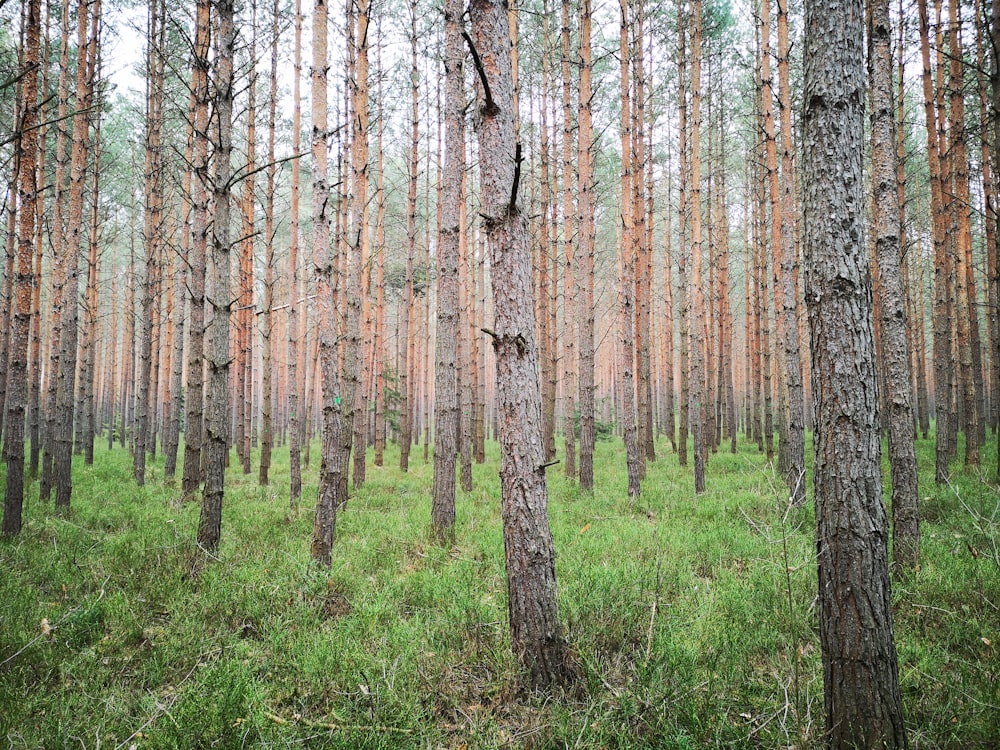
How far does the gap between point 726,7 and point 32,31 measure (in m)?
13.4

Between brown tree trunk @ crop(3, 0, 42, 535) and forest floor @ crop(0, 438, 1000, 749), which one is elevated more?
brown tree trunk @ crop(3, 0, 42, 535)

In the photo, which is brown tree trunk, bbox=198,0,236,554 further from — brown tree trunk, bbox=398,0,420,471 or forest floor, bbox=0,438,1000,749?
brown tree trunk, bbox=398,0,420,471

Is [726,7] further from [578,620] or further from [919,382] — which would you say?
[578,620]

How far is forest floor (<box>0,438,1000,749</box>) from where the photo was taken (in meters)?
2.53

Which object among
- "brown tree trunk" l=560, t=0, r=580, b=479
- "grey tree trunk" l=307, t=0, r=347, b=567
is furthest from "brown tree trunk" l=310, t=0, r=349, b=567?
"brown tree trunk" l=560, t=0, r=580, b=479

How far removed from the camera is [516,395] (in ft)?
9.23

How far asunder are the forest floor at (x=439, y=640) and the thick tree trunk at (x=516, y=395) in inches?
11.2

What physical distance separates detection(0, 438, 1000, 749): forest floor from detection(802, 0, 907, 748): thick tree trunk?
22 cm

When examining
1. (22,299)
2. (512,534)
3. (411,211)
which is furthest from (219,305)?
(411,211)

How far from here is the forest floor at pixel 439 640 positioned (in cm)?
253

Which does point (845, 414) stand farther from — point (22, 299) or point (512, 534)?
point (22, 299)

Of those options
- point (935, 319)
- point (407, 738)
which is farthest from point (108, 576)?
point (935, 319)

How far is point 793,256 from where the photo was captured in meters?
7.42

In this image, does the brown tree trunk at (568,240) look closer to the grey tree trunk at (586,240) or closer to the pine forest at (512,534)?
the pine forest at (512,534)
